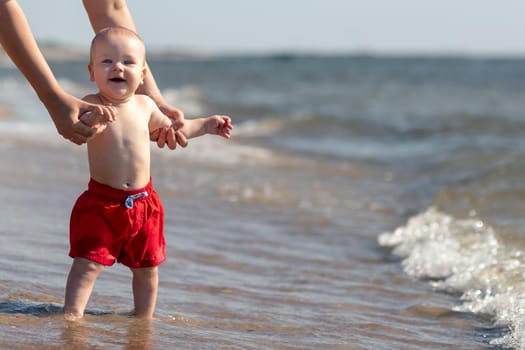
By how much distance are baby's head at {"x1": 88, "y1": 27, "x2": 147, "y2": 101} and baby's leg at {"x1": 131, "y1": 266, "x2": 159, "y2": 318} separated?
2.24ft

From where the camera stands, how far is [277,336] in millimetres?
3541

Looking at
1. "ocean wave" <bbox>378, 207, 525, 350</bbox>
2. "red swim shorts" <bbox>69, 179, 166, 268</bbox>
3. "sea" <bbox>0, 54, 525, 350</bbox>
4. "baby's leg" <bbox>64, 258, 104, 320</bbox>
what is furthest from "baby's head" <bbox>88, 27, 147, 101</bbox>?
"ocean wave" <bbox>378, 207, 525, 350</bbox>

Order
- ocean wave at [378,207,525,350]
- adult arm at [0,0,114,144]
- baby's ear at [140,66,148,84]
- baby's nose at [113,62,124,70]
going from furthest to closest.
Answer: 1. ocean wave at [378,207,525,350]
2. baby's ear at [140,66,148,84]
3. baby's nose at [113,62,124,70]
4. adult arm at [0,0,114,144]

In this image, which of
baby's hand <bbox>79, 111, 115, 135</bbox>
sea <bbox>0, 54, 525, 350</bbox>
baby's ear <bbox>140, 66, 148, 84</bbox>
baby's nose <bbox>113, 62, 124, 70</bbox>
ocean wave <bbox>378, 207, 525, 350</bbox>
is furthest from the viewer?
ocean wave <bbox>378, 207, 525, 350</bbox>

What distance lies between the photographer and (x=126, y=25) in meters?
3.71

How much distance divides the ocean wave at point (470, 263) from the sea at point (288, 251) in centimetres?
1

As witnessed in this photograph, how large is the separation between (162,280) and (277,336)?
1023 millimetres

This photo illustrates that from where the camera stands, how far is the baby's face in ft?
10.9

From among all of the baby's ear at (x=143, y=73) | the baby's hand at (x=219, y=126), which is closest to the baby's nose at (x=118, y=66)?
the baby's ear at (x=143, y=73)

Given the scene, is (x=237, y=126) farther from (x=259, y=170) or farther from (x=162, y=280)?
(x=162, y=280)

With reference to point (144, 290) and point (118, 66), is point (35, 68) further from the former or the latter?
→ point (144, 290)

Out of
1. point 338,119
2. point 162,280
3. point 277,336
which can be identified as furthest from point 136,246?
point 338,119

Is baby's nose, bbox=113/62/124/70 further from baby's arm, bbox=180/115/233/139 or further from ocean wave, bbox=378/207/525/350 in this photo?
ocean wave, bbox=378/207/525/350

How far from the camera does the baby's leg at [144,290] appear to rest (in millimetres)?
3487
